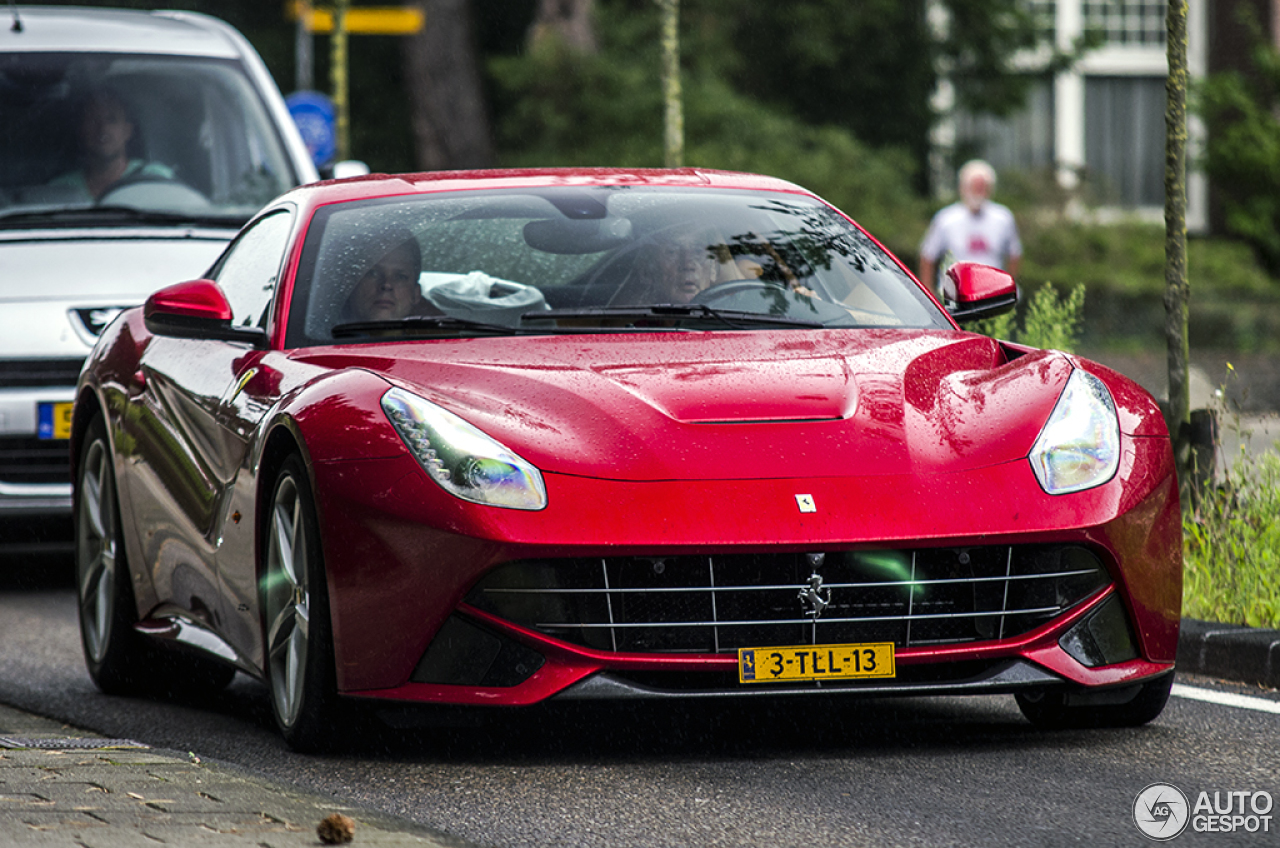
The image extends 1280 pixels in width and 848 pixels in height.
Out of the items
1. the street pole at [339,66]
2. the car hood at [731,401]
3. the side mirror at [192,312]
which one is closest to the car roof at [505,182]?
the side mirror at [192,312]

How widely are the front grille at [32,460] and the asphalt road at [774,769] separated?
314cm

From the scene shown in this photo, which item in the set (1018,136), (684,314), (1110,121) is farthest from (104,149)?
(1110,121)

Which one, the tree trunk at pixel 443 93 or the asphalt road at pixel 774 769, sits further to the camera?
the tree trunk at pixel 443 93

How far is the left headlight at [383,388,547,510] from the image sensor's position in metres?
5.19

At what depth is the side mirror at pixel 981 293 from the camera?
665 cm

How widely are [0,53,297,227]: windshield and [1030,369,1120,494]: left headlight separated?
225 inches

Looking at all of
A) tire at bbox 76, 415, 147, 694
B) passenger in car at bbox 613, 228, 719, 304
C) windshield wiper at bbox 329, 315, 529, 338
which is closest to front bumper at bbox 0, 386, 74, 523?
tire at bbox 76, 415, 147, 694

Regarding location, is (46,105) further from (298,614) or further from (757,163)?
(757,163)

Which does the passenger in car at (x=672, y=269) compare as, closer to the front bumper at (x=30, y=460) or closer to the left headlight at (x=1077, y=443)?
the left headlight at (x=1077, y=443)

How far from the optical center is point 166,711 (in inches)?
271

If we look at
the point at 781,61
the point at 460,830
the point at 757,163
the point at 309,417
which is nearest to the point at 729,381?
the point at 309,417

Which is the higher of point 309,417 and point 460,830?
point 309,417

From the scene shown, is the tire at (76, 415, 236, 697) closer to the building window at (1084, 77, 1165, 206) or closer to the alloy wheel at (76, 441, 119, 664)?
the alloy wheel at (76, 441, 119, 664)

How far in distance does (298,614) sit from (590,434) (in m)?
0.90
